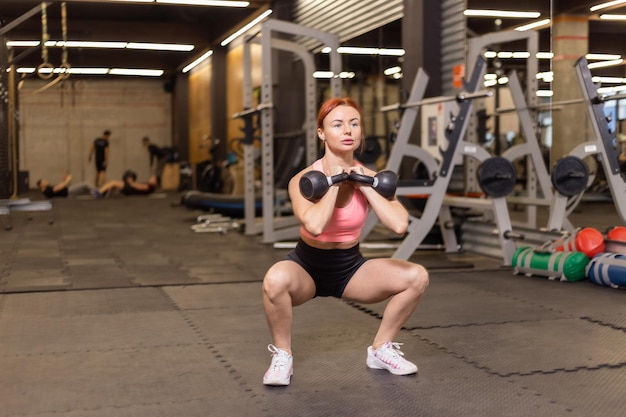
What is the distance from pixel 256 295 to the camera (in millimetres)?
3762

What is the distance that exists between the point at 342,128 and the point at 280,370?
2.37 feet

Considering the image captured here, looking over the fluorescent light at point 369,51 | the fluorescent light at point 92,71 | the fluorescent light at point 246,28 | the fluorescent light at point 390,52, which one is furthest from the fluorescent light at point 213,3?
the fluorescent light at point 92,71

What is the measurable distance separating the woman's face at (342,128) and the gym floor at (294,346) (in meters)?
0.70

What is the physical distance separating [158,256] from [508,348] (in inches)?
125

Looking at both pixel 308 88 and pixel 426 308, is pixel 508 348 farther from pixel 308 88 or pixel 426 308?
pixel 308 88

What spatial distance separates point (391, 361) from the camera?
2.30 meters

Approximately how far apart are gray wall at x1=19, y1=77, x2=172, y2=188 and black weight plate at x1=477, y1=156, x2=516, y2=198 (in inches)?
509

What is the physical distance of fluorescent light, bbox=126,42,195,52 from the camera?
13836 mm

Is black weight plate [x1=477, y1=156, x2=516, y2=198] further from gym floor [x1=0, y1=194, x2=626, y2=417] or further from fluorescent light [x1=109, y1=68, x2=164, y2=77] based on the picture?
fluorescent light [x1=109, y1=68, x2=164, y2=77]

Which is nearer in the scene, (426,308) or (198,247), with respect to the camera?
(426,308)

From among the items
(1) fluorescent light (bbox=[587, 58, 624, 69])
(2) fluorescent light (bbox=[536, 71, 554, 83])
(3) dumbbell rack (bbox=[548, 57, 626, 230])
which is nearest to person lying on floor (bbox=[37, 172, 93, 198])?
(2) fluorescent light (bbox=[536, 71, 554, 83])

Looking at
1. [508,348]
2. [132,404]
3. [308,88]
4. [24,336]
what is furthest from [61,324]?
[308,88]

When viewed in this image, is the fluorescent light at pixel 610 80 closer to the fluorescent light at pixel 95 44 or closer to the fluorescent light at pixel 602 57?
the fluorescent light at pixel 602 57

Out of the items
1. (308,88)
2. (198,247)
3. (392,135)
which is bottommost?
(198,247)
